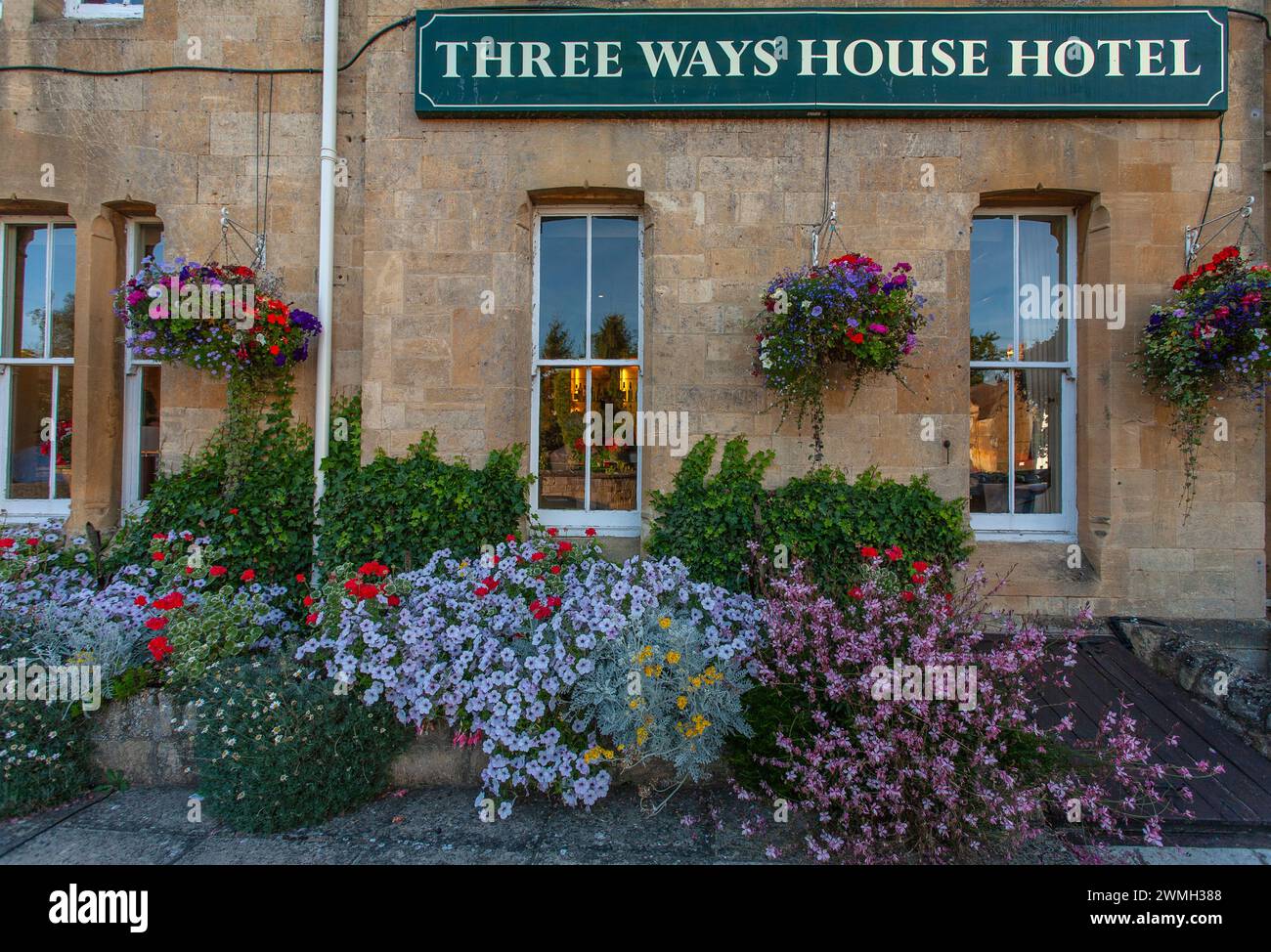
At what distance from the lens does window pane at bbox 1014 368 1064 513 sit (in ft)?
17.2

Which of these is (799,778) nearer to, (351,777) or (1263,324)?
(351,777)

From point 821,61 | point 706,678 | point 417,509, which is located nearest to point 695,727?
point 706,678

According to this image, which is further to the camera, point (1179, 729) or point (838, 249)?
point (838, 249)

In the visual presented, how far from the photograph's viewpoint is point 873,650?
299 cm

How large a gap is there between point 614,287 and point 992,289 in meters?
2.98

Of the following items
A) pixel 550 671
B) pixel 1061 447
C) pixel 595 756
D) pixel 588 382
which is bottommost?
pixel 595 756

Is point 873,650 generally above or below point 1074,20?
below

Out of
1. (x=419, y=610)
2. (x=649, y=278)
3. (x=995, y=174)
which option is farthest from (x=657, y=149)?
(x=419, y=610)

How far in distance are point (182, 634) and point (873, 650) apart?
3488mm

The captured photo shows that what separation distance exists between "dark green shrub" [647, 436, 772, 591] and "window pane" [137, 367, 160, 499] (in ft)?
14.0

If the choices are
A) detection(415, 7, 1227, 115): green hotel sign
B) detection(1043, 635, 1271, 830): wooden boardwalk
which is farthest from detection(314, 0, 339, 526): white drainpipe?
detection(1043, 635, 1271, 830): wooden boardwalk

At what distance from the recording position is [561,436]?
5.29 m

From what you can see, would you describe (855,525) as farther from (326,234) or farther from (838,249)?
(326,234)

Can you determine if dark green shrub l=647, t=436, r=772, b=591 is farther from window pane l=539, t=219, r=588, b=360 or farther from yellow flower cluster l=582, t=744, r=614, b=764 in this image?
yellow flower cluster l=582, t=744, r=614, b=764
